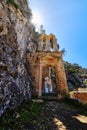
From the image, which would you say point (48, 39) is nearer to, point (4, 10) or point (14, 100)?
point (4, 10)

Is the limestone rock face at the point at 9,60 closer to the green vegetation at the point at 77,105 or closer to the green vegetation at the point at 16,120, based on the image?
the green vegetation at the point at 16,120

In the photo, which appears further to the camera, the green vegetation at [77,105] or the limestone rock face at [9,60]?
the green vegetation at [77,105]

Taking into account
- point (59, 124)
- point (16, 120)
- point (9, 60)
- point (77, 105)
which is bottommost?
point (59, 124)

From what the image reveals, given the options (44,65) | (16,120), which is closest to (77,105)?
(44,65)

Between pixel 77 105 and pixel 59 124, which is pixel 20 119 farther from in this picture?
pixel 77 105

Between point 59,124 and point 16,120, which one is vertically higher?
point 16,120

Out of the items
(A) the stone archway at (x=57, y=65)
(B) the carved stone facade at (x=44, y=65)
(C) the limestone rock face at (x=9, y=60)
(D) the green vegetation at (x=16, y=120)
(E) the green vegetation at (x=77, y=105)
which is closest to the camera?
(D) the green vegetation at (x=16, y=120)

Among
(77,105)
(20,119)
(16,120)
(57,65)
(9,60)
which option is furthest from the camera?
(57,65)

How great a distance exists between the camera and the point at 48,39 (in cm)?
2441

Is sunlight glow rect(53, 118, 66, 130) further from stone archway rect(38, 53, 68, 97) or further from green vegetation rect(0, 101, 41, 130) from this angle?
stone archway rect(38, 53, 68, 97)

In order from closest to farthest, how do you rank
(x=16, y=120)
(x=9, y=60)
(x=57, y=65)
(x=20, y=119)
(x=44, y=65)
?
(x=16, y=120)
(x=20, y=119)
(x=9, y=60)
(x=57, y=65)
(x=44, y=65)

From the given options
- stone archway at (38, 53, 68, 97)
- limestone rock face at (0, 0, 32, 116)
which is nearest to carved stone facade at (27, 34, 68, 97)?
stone archway at (38, 53, 68, 97)

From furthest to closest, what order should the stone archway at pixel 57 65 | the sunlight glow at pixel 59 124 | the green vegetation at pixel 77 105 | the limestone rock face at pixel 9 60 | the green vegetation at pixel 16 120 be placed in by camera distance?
the stone archway at pixel 57 65 < the green vegetation at pixel 77 105 < the limestone rock face at pixel 9 60 < the sunlight glow at pixel 59 124 < the green vegetation at pixel 16 120

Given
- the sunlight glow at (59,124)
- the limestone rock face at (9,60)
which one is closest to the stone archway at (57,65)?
the limestone rock face at (9,60)
